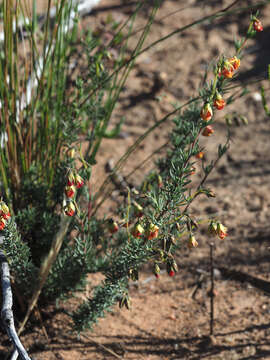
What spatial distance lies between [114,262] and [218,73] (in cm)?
80

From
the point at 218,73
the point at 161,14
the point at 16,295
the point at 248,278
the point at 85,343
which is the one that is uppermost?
the point at 161,14

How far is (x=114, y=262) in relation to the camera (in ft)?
6.19

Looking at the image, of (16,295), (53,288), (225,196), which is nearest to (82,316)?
(53,288)

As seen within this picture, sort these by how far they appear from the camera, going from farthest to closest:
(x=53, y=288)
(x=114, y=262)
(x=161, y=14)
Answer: (x=161, y=14) < (x=53, y=288) < (x=114, y=262)

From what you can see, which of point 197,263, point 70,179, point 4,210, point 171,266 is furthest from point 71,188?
point 197,263

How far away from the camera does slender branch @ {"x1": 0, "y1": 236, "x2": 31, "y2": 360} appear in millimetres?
1439

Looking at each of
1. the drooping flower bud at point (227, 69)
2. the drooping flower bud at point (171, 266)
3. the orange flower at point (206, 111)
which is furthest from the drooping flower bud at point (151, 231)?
the drooping flower bud at point (227, 69)

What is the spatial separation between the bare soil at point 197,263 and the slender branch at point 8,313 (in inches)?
17.7

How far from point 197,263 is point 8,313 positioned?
1266mm

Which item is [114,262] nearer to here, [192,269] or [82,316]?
[82,316]

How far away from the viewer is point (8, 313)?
1.53 meters

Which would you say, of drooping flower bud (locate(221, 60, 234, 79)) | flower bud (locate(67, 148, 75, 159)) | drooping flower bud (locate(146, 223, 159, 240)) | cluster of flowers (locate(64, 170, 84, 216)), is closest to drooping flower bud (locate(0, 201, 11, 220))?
cluster of flowers (locate(64, 170, 84, 216))

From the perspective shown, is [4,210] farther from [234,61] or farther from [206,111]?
[234,61]

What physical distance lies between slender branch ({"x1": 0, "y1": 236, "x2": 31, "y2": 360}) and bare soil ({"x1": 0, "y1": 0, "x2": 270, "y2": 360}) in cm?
45
